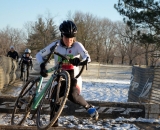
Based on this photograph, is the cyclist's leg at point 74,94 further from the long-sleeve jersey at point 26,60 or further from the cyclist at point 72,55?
the long-sleeve jersey at point 26,60

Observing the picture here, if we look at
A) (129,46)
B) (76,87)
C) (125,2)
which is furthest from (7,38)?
(76,87)

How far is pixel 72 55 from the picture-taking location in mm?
5527

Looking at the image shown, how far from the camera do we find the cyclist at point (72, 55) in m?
5.26

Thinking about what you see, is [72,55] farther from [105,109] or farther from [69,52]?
[105,109]

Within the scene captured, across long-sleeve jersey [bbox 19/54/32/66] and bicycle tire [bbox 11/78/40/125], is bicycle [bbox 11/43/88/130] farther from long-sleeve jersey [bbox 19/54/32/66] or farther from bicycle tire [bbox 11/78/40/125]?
long-sleeve jersey [bbox 19/54/32/66]

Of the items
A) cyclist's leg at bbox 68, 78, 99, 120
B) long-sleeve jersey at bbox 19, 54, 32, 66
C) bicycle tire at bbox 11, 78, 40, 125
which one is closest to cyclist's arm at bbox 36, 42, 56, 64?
→ cyclist's leg at bbox 68, 78, 99, 120

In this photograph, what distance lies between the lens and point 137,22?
30.3 meters

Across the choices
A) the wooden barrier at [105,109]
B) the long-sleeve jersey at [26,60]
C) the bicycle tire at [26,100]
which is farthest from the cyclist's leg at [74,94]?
the long-sleeve jersey at [26,60]

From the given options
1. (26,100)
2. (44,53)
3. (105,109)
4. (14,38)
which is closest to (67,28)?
(44,53)

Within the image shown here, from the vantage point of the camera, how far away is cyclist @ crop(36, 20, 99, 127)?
5.26m

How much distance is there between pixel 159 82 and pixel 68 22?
7.88 metres

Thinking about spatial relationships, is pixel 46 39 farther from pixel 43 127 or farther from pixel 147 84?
pixel 43 127

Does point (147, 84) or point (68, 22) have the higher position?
point (68, 22)

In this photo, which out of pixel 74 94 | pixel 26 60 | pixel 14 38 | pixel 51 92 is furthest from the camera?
pixel 14 38
